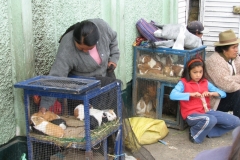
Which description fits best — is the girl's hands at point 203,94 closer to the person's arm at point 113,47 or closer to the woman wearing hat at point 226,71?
the woman wearing hat at point 226,71

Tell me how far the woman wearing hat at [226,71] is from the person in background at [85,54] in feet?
5.12

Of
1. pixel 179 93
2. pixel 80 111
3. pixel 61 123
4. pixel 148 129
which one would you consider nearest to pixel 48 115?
pixel 61 123

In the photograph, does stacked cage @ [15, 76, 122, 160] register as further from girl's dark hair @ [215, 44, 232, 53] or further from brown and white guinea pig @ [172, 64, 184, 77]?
girl's dark hair @ [215, 44, 232, 53]

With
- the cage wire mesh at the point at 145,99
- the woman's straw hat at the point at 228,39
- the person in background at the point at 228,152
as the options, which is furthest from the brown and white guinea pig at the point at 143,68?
the person in background at the point at 228,152

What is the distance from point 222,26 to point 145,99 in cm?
424

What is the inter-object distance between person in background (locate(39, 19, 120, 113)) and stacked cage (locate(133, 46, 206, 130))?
1156mm

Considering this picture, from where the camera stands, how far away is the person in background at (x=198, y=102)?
500cm

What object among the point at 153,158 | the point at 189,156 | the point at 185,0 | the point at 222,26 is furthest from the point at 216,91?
the point at 222,26

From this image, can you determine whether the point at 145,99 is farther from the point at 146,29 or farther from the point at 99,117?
the point at 99,117

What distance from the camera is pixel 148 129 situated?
16.5 ft

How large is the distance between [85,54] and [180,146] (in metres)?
1.87

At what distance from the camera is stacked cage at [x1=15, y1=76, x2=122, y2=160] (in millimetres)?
3352

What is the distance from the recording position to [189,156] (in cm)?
476

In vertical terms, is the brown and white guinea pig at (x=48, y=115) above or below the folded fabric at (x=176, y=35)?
below
